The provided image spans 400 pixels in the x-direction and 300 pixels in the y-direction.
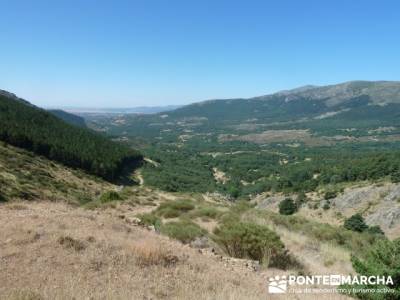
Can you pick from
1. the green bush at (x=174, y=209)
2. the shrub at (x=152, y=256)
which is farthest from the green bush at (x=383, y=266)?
the green bush at (x=174, y=209)

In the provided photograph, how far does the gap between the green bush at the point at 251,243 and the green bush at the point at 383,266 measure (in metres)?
2.67

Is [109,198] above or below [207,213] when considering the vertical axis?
below

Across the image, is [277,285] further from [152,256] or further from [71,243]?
[71,243]

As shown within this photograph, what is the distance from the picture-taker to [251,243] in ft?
38.8

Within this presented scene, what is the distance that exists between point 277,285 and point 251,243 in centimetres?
314

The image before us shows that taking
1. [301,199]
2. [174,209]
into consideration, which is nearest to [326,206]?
[301,199]

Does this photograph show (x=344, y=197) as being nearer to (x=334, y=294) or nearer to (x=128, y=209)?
(x=128, y=209)

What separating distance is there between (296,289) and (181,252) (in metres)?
2.79

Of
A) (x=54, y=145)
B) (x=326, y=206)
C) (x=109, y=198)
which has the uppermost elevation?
(x=109, y=198)

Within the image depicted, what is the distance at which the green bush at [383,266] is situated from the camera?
8438 millimetres

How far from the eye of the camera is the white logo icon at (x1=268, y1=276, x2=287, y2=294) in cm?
829

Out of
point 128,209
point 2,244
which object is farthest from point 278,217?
point 2,244

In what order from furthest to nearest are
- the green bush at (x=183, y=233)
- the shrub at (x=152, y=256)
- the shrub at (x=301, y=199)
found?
the shrub at (x=301, y=199) < the green bush at (x=183, y=233) < the shrub at (x=152, y=256)

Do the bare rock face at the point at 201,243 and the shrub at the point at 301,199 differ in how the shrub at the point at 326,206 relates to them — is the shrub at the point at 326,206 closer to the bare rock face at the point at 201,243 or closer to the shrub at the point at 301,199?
the shrub at the point at 301,199
